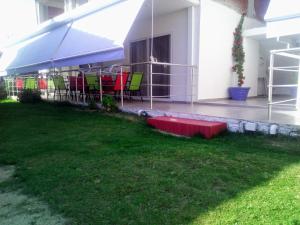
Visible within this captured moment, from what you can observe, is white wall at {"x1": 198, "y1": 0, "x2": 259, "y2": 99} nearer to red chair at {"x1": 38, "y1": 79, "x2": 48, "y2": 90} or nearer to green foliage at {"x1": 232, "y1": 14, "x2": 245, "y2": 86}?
green foliage at {"x1": 232, "y1": 14, "x2": 245, "y2": 86}

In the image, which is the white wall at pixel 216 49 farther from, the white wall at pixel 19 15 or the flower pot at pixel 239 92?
the white wall at pixel 19 15

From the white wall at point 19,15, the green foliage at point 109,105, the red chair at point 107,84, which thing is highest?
the white wall at point 19,15

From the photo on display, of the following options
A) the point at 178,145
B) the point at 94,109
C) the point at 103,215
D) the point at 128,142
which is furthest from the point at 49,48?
the point at 103,215

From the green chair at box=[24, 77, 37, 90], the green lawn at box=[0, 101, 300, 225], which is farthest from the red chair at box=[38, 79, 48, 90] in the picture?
the green lawn at box=[0, 101, 300, 225]

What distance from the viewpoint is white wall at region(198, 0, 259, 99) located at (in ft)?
30.5

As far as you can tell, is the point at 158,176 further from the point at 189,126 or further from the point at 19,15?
the point at 19,15

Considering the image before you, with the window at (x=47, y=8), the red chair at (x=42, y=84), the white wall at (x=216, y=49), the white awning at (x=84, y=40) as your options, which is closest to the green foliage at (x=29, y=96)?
the red chair at (x=42, y=84)

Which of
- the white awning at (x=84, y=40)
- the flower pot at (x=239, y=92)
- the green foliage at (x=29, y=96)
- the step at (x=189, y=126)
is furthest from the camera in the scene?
the green foliage at (x=29, y=96)

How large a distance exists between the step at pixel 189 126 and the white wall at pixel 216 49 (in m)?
3.75

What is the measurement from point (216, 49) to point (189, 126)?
546 centimetres

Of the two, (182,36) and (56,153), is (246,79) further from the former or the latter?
(56,153)

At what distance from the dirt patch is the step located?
10.7 feet

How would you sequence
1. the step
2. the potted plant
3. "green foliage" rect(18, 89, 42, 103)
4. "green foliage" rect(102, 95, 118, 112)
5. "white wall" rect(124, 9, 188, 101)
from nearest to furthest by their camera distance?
1. the step
2. "green foliage" rect(102, 95, 118, 112)
3. "white wall" rect(124, 9, 188, 101)
4. the potted plant
5. "green foliage" rect(18, 89, 42, 103)

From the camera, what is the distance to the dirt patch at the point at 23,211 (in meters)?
2.33
